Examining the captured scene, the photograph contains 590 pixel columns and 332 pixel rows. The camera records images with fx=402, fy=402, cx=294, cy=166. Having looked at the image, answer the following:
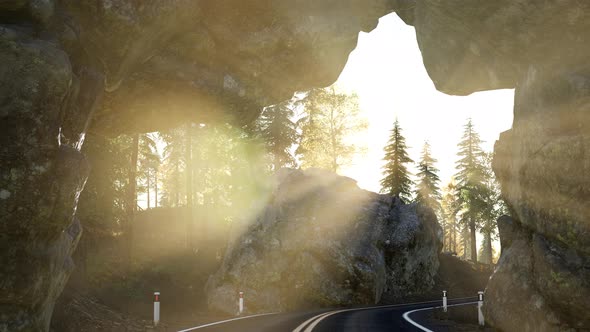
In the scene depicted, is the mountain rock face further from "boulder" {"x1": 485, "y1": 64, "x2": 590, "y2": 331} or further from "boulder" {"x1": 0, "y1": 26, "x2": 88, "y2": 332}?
"boulder" {"x1": 0, "y1": 26, "x2": 88, "y2": 332}

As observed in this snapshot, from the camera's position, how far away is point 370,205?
2730 cm

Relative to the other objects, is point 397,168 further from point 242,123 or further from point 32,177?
point 32,177

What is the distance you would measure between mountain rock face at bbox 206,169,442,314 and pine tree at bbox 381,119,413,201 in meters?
12.1

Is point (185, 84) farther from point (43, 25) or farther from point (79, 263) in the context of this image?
point (79, 263)

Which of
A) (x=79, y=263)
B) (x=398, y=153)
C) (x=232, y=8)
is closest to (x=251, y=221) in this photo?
(x=79, y=263)

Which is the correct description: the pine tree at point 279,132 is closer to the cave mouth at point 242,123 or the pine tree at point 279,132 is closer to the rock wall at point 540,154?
the cave mouth at point 242,123

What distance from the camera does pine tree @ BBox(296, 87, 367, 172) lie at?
36.8 m

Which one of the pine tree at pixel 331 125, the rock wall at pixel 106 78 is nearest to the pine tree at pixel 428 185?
the pine tree at pixel 331 125

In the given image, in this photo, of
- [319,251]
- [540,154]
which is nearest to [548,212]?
[540,154]

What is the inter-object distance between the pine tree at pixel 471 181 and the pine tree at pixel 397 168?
23.3 feet

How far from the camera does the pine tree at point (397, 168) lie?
41.0 meters

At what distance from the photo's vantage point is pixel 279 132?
3634 centimetres

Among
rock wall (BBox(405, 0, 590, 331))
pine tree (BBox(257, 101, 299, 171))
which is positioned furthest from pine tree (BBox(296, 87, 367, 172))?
rock wall (BBox(405, 0, 590, 331))

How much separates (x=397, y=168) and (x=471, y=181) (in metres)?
9.26
